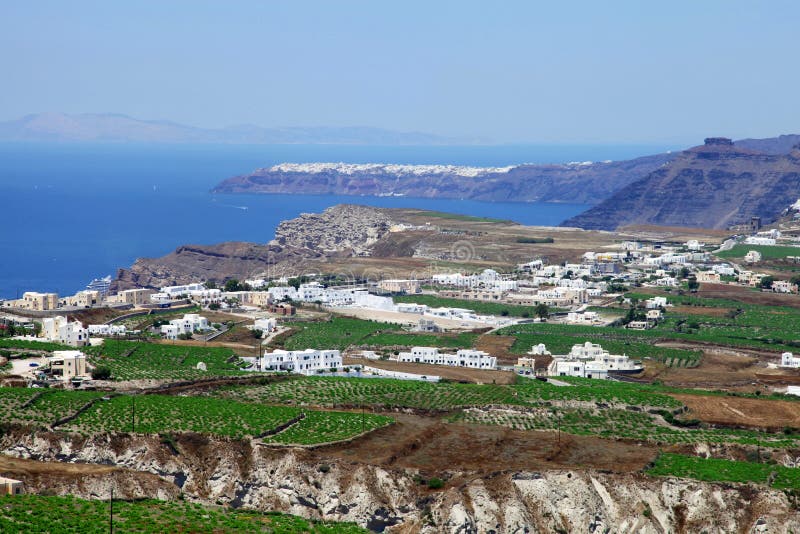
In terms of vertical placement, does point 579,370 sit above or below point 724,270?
below

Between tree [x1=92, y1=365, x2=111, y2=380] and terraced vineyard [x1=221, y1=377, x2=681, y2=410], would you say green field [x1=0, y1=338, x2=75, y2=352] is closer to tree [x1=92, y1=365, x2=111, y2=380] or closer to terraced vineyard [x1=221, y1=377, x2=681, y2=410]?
tree [x1=92, y1=365, x2=111, y2=380]

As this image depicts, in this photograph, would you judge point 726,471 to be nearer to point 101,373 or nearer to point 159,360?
point 101,373

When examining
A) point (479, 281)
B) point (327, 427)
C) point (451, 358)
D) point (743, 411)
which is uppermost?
point (327, 427)

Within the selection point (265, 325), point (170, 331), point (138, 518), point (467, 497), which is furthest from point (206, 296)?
point (138, 518)

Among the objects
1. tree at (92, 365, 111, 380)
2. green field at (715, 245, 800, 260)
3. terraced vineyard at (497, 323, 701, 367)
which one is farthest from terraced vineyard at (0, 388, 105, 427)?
green field at (715, 245, 800, 260)

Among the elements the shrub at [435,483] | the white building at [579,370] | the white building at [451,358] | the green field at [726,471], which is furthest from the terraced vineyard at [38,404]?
the white building at [579,370]

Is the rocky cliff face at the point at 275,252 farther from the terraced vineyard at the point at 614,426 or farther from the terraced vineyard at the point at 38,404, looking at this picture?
the terraced vineyard at the point at 38,404

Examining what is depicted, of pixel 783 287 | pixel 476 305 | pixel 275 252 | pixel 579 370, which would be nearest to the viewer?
pixel 579 370
